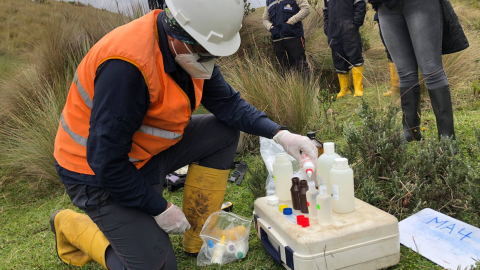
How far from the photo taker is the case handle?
1.98 m

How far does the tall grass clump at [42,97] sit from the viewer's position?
381 centimetres

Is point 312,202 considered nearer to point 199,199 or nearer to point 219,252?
point 219,252

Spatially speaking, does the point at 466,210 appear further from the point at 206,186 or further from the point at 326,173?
the point at 206,186

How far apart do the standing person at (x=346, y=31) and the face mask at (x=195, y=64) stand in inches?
158

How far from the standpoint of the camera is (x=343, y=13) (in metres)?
5.67

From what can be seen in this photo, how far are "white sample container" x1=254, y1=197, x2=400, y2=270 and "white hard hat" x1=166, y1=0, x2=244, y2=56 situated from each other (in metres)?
0.97

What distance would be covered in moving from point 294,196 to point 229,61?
388 cm

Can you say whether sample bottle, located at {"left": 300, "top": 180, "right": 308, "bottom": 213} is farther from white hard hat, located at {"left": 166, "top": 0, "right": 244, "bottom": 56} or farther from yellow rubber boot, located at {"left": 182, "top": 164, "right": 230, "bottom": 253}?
white hard hat, located at {"left": 166, "top": 0, "right": 244, "bottom": 56}

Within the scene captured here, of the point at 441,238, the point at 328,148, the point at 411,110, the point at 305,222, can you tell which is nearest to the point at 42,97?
the point at 328,148

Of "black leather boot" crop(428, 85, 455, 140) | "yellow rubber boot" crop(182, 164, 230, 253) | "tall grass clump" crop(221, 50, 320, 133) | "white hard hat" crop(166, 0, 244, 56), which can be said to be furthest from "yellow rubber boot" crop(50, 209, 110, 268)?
"black leather boot" crop(428, 85, 455, 140)

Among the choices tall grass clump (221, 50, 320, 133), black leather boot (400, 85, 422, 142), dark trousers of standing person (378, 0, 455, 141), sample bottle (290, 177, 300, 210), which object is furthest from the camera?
tall grass clump (221, 50, 320, 133)

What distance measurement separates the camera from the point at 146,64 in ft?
5.79

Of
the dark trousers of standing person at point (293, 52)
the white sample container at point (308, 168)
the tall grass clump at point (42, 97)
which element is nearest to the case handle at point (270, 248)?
the white sample container at point (308, 168)

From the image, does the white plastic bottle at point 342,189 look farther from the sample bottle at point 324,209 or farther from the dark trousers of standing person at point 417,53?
the dark trousers of standing person at point 417,53
